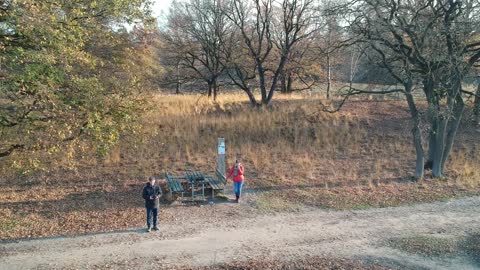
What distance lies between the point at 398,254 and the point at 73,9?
9452mm

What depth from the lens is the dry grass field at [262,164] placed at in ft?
38.8

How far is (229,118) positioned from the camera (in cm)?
2392

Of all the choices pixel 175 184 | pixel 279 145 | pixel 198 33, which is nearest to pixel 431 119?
pixel 279 145

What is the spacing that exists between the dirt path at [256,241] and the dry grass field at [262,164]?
2.80 ft

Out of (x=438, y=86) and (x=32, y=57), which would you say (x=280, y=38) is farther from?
(x=32, y=57)

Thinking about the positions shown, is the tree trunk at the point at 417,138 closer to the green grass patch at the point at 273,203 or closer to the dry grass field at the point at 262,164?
the dry grass field at the point at 262,164

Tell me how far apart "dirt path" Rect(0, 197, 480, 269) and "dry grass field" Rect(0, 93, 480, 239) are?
2.80 ft

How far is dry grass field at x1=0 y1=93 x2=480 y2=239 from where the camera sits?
11.8 m

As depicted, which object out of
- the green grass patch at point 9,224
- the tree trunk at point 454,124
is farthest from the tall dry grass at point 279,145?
the green grass patch at point 9,224

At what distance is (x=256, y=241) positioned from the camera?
31.3 ft

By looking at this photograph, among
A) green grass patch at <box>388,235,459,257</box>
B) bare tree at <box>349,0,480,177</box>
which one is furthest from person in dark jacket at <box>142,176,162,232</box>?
bare tree at <box>349,0,480,177</box>

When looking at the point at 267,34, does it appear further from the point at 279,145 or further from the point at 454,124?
the point at 454,124

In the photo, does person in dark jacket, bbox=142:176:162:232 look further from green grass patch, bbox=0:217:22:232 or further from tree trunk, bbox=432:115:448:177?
tree trunk, bbox=432:115:448:177

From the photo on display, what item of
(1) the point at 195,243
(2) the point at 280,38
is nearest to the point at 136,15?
(1) the point at 195,243
